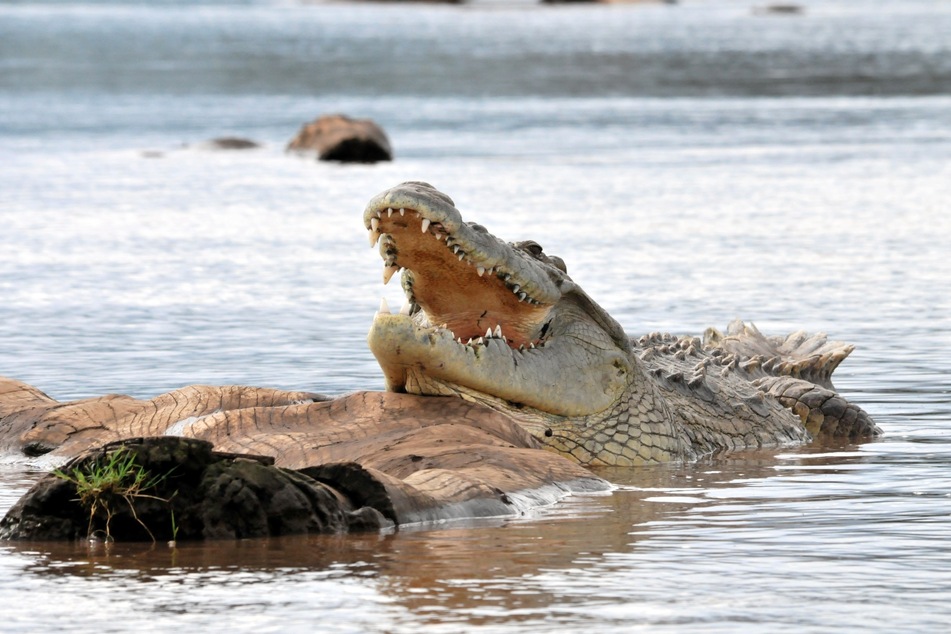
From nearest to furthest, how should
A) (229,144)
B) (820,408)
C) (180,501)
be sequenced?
(180,501), (820,408), (229,144)

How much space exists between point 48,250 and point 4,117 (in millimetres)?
28311

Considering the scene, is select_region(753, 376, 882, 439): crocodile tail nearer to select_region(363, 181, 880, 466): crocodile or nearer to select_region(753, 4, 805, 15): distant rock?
select_region(363, 181, 880, 466): crocodile

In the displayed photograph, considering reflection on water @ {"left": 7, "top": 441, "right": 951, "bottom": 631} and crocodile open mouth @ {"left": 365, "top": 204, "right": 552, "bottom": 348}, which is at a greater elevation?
crocodile open mouth @ {"left": 365, "top": 204, "right": 552, "bottom": 348}

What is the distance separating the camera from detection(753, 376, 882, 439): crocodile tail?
1132 cm

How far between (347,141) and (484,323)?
25.7 metres

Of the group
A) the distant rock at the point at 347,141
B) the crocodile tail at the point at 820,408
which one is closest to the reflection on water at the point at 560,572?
the crocodile tail at the point at 820,408

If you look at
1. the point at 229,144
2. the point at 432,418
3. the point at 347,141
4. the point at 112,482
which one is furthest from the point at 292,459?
the point at 229,144

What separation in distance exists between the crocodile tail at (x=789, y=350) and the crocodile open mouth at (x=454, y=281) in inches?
128

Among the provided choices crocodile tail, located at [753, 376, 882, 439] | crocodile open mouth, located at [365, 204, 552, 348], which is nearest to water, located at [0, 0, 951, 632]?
crocodile tail, located at [753, 376, 882, 439]

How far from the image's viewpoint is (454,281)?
9.31 metres

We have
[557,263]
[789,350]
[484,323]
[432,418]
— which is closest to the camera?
[432,418]

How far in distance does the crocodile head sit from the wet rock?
1.56 meters

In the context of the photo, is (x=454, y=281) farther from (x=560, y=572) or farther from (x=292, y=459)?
(x=560, y=572)

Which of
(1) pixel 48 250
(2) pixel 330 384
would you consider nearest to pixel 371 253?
(1) pixel 48 250
